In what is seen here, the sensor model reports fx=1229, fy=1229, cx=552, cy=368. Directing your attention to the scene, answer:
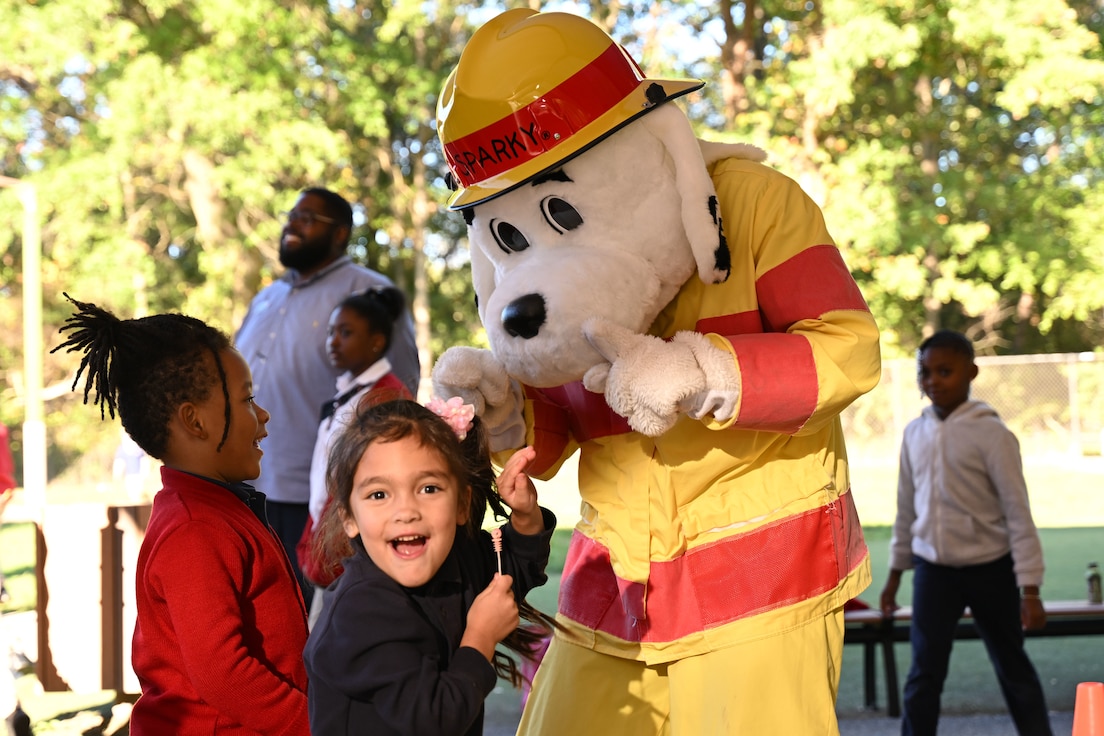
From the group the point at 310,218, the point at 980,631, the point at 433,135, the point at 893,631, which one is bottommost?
the point at 893,631

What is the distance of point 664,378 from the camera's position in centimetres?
217

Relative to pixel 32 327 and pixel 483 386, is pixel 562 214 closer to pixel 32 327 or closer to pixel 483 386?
pixel 483 386

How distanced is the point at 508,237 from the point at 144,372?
0.88m

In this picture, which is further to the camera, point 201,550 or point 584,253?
point 201,550

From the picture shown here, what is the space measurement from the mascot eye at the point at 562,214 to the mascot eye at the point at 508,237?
87 millimetres

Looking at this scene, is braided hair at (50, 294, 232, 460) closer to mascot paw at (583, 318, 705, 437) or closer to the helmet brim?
the helmet brim

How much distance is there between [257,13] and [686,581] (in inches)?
596

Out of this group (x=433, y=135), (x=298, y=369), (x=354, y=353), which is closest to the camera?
(x=354, y=353)

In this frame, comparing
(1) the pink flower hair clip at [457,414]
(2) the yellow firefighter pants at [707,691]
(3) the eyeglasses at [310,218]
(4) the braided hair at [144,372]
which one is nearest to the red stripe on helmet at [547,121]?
(1) the pink flower hair clip at [457,414]

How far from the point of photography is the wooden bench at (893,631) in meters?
5.74

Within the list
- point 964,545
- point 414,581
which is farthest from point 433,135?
point 414,581

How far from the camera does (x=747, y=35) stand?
17.7m

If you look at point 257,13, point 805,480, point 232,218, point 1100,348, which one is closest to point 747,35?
point 257,13

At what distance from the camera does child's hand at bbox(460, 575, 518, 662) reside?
2102 mm
